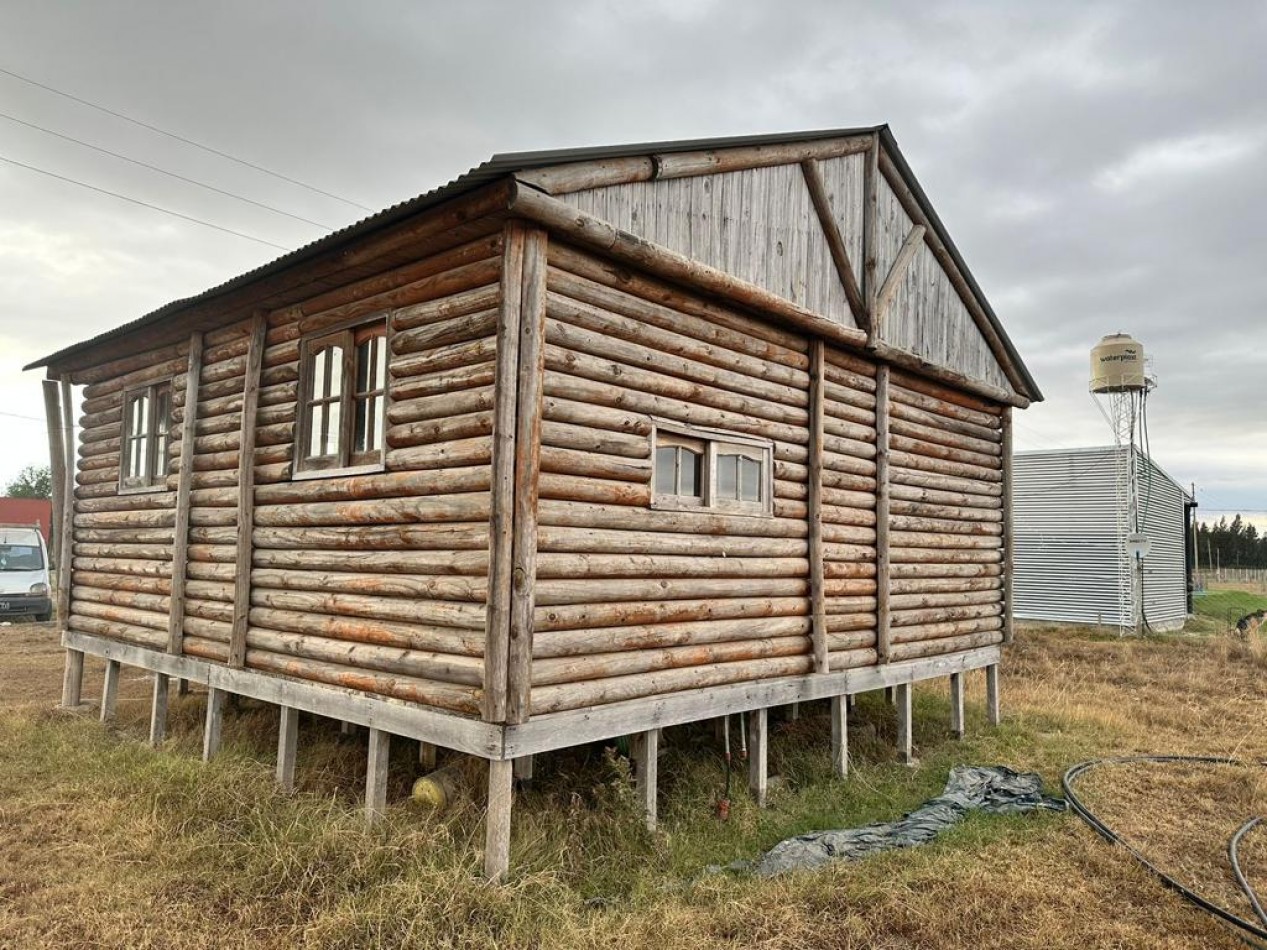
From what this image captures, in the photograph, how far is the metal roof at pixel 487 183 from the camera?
573cm

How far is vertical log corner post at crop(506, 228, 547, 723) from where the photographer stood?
576cm

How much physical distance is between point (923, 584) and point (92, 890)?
9097 mm

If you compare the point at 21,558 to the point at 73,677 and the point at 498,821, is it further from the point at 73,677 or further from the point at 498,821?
the point at 498,821

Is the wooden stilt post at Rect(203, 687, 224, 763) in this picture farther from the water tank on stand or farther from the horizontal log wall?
the water tank on stand

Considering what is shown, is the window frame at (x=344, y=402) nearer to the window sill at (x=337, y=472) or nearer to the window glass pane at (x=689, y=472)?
the window sill at (x=337, y=472)

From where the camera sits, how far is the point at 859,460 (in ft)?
32.1

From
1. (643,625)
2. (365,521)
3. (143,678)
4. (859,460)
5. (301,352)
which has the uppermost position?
(301,352)

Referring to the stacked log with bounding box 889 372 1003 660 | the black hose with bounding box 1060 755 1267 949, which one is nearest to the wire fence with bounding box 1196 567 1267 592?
the stacked log with bounding box 889 372 1003 660

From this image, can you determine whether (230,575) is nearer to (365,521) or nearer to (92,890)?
(365,521)

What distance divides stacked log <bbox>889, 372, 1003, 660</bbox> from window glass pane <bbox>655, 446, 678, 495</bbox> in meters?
3.99

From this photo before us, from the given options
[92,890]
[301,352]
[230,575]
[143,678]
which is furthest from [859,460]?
[143,678]

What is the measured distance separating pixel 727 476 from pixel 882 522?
2.95 metres

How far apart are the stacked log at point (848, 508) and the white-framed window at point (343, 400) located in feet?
15.2

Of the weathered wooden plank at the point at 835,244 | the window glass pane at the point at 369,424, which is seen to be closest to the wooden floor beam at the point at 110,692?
the window glass pane at the point at 369,424
